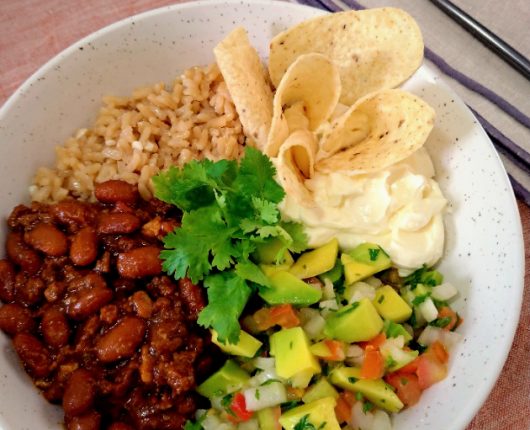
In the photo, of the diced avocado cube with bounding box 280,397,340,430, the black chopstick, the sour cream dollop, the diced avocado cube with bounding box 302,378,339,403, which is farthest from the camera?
the black chopstick

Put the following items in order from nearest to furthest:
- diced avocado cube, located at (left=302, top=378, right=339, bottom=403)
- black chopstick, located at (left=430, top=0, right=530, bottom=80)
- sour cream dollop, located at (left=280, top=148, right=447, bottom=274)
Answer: diced avocado cube, located at (left=302, top=378, right=339, bottom=403) → sour cream dollop, located at (left=280, top=148, right=447, bottom=274) → black chopstick, located at (left=430, top=0, right=530, bottom=80)

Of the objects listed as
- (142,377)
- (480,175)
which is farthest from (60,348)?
(480,175)

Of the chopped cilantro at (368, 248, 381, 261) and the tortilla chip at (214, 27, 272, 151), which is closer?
the chopped cilantro at (368, 248, 381, 261)

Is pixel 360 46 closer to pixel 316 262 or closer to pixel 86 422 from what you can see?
pixel 316 262

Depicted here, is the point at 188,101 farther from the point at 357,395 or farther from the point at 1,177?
the point at 357,395

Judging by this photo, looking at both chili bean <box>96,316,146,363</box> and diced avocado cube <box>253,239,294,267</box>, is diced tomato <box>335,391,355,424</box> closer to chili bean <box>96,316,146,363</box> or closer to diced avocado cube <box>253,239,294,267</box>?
diced avocado cube <box>253,239,294,267</box>

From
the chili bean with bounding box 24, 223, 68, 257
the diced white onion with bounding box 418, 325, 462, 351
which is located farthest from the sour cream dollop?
the chili bean with bounding box 24, 223, 68, 257
